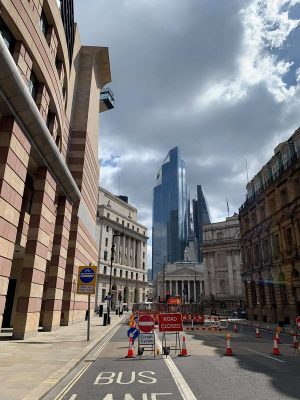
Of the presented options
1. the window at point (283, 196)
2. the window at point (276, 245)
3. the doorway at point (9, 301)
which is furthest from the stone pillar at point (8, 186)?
the window at point (276, 245)

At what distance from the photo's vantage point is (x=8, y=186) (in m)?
15.6

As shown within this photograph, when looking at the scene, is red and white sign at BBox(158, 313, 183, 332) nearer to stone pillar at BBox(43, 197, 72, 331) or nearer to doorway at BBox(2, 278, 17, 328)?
stone pillar at BBox(43, 197, 72, 331)

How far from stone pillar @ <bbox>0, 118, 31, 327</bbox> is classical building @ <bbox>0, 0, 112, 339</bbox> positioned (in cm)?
5

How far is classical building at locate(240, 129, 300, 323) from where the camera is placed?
113ft

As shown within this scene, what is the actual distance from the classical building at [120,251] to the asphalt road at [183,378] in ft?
219

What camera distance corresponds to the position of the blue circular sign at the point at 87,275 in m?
17.5

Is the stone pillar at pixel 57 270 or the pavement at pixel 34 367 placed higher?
the stone pillar at pixel 57 270

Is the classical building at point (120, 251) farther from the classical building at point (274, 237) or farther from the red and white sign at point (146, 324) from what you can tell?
the red and white sign at point (146, 324)

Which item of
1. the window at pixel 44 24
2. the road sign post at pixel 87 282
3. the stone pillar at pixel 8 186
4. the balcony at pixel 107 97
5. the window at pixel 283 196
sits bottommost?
the road sign post at pixel 87 282

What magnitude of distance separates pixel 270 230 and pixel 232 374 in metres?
33.5

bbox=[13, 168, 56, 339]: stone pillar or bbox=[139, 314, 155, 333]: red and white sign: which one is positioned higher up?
bbox=[13, 168, 56, 339]: stone pillar

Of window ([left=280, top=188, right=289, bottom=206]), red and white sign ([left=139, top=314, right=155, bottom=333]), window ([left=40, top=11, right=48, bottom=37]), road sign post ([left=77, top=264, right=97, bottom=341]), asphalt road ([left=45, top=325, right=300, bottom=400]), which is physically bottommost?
asphalt road ([left=45, top=325, right=300, bottom=400])

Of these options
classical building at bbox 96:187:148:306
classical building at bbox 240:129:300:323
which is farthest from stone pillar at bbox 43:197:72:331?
classical building at bbox 96:187:148:306

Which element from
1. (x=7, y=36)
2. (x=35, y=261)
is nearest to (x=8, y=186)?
(x=35, y=261)
